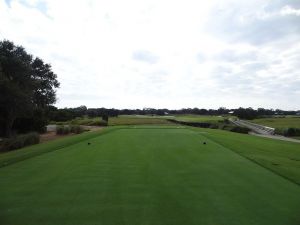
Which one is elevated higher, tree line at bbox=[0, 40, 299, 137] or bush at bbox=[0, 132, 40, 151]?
tree line at bbox=[0, 40, 299, 137]

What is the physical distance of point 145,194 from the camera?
8.20 m

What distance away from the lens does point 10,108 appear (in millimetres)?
37750

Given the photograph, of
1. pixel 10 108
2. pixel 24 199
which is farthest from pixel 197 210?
pixel 10 108

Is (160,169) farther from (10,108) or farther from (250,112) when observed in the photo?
(250,112)

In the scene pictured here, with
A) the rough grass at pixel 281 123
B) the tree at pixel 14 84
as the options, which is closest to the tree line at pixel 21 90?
the tree at pixel 14 84

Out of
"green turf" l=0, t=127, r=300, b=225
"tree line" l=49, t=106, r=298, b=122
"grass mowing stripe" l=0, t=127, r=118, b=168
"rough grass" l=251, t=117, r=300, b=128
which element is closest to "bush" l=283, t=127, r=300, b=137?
"rough grass" l=251, t=117, r=300, b=128

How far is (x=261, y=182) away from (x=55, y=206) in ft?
18.4

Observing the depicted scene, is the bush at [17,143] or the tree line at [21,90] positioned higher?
the tree line at [21,90]

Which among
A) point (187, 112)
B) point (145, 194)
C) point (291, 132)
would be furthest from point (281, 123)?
point (187, 112)

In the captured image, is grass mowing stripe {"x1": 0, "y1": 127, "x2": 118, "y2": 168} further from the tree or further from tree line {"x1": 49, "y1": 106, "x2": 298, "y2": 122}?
tree line {"x1": 49, "y1": 106, "x2": 298, "y2": 122}

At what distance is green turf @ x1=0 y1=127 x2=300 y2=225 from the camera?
256 inches

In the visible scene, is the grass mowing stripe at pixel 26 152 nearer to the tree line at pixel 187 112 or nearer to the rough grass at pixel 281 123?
the rough grass at pixel 281 123

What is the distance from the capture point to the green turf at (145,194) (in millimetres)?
6504

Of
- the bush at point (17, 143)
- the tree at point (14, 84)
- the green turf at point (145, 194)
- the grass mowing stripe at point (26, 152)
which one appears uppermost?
the tree at point (14, 84)
